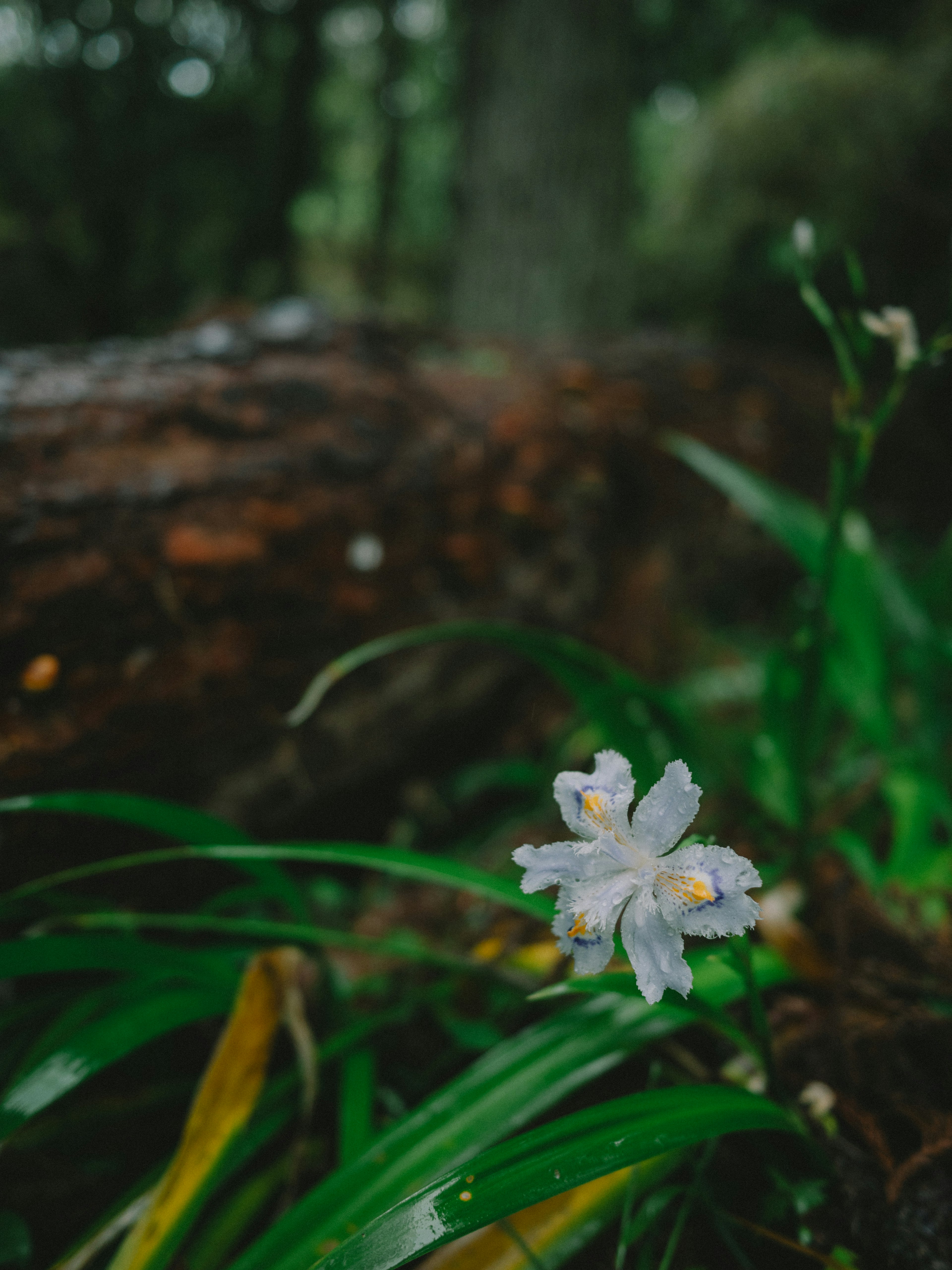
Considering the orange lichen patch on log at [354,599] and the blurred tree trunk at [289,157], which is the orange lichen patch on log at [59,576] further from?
the blurred tree trunk at [289,157]

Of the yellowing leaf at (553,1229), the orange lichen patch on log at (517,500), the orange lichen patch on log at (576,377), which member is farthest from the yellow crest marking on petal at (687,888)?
the orange lichen patch on log at (576,377)

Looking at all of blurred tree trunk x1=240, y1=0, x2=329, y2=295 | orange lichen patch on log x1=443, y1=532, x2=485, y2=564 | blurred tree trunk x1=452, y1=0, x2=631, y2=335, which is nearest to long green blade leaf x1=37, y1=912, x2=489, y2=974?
orange lichen patch on log x1=443, y1=532, x2=485, y2=564

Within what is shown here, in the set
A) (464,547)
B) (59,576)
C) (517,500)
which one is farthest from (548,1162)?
(517,500)

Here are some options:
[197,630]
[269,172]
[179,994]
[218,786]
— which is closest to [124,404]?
[197,630]

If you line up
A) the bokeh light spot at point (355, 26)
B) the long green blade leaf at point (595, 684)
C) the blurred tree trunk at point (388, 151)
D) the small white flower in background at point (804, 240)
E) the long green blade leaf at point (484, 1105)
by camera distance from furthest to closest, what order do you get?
the blurred tree trunk at point (388, 151)
the bokeh light spot at point (355, 26)
the long green blade leaf at point (595, 684)
the small white flower in background at point (804, 240)
the long green blade leaf at point (484, 1105)

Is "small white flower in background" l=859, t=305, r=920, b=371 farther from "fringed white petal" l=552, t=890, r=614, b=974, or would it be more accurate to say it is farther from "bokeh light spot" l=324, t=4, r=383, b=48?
"bokeh light spot" l=324, t=4, r=383, b=48

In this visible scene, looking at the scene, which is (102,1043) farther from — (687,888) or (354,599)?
(354,599)
